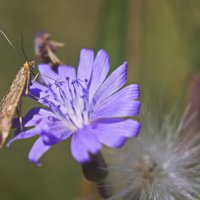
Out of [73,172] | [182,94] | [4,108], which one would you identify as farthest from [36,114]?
[73,172]

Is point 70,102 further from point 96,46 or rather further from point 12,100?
point 96,46

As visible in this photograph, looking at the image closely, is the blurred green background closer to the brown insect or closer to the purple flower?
the brown insect

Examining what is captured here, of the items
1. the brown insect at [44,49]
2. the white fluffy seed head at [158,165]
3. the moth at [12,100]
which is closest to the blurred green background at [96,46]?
the white fluffy seed head at [158,165]

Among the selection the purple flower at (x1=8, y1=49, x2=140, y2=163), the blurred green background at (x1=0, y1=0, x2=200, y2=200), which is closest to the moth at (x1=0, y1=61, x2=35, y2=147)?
the purple flower at (x1=8, y1=49, x2=140, y2=163)

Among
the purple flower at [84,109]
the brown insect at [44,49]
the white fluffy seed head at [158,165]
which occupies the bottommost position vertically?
the white fluffy seed head at [158,165]

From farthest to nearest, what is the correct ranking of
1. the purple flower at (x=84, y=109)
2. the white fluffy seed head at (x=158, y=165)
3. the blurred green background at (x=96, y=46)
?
the blurred green background at (x=96, y=46) → the white fluffy seed head at (x=158, y=165) → the purple flower at (x=84, y=109)

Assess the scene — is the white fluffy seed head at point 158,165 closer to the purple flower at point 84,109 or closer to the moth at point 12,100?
the purple flower at point 84,109

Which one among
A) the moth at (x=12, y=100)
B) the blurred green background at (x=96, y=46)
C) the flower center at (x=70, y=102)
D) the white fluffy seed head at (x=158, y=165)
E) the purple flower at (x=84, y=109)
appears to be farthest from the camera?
the blurred green background at (x=96, y=46)

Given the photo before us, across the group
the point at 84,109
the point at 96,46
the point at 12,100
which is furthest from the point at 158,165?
the point at 96,46

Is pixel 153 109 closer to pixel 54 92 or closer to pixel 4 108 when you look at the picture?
pixel 54 92
